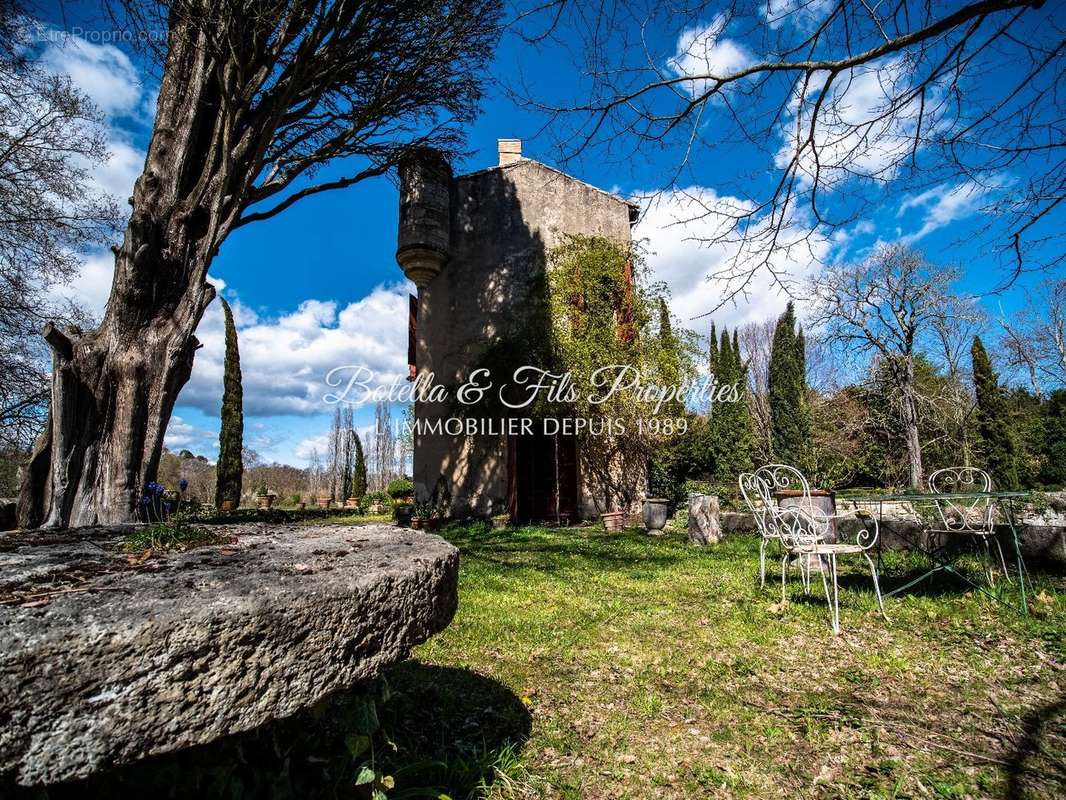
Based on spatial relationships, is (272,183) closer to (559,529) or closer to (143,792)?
(143,792)

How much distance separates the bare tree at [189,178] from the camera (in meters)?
4.27

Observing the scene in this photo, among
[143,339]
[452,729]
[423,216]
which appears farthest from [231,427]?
[452,729]

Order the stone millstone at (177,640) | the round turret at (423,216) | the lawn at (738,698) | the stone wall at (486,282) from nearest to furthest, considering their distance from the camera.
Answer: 1. the stone millstone at (177,640)
2. the lawn at (738,698)
3. the round turret at (423,216)
4. the stone wall at (486,282)

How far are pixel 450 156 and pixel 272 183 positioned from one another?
12.1 ft

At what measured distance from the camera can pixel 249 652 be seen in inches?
45.3

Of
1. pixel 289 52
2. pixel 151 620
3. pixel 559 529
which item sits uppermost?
pixel 289 52

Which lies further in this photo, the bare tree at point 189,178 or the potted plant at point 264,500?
the potted plant at point 264,500

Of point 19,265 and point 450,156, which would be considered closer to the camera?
point 450,156

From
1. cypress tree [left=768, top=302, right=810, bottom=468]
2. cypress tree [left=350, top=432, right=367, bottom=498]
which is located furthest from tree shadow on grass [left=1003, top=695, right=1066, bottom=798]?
cypress tree [left=350, top=432, right=367, bottom=498]

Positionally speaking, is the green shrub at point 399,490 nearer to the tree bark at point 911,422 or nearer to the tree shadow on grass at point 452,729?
the tree shadow on grass at point 452,729

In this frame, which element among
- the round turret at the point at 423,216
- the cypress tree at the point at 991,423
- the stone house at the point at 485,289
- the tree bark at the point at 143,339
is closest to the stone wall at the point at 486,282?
the stone house at the point at 485,289

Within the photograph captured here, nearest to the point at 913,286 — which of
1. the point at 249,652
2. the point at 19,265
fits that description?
the point at 249,652

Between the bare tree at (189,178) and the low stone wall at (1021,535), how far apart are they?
748 centimetres

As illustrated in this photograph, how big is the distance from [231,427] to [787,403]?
21141 mm
